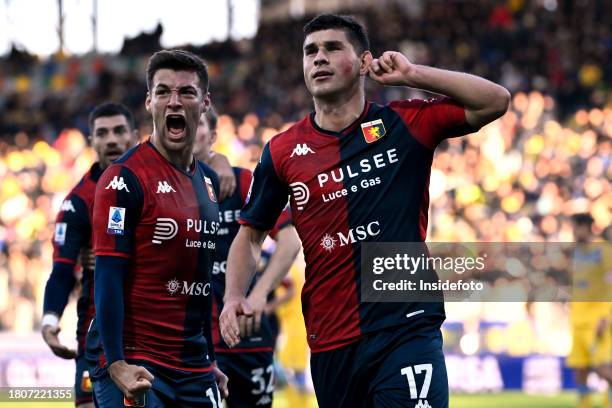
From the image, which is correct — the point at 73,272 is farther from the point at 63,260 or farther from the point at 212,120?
the point at 212,120

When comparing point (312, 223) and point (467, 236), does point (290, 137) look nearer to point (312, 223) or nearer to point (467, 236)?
point (312, 223)

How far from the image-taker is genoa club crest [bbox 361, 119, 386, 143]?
605cm

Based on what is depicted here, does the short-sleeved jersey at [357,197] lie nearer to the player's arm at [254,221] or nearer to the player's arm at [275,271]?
the player's arm at [254,221]

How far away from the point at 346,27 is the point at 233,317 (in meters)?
1.54

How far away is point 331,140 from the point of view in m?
6.12

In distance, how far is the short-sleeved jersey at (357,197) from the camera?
5898 mm

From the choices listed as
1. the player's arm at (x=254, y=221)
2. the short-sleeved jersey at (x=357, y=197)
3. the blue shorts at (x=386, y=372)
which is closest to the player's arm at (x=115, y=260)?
the player's arm at (x=254, y=221)

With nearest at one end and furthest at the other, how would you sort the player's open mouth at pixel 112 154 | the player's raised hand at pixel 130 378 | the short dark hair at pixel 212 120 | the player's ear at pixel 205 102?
the player's raised hand at pixel 130 378, the player's ear at pixel 205 102, the player's open mouth at pixel 112 154, the short dark hair at pixel 212 120

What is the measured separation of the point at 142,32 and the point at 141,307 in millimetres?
34977

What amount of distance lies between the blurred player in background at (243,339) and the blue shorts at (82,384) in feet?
3.02

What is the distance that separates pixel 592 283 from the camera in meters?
13.4

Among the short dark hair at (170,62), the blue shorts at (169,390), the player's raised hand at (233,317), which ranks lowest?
the blue shorts at (169,390)

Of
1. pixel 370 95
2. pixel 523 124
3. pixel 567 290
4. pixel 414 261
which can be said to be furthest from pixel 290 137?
pixel 370 95

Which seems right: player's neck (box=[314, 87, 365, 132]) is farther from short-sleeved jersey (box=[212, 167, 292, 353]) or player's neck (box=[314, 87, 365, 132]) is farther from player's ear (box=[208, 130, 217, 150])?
player's ear (box=[208, 130, 217, 150])
